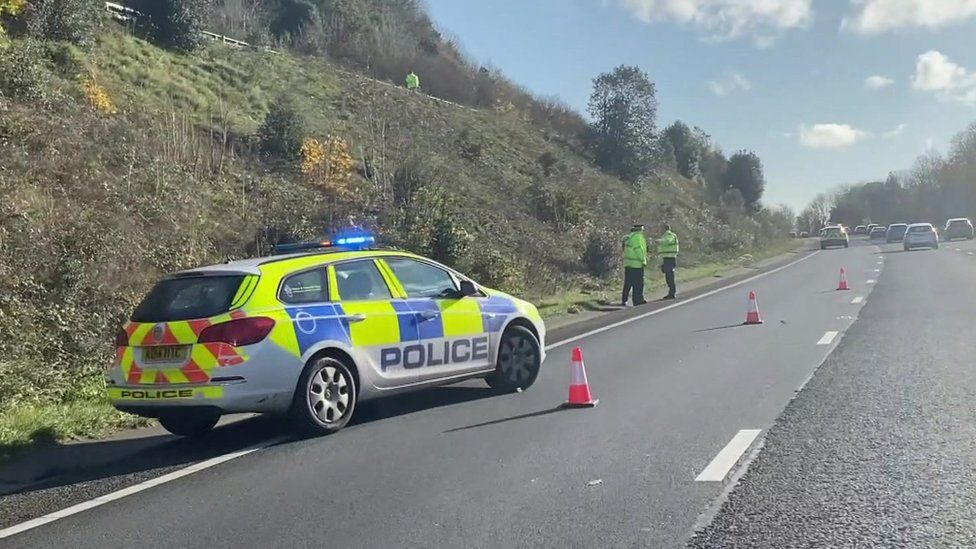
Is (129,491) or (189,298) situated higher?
(189,298)

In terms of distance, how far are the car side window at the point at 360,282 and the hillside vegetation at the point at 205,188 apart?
2.49 m

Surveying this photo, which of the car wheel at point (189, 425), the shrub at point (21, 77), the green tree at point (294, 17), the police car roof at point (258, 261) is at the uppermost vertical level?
the green tree at point (294, 17)

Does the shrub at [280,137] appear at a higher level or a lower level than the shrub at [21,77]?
lower

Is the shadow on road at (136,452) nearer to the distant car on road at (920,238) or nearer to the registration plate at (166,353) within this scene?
the registration plate at (166,353)

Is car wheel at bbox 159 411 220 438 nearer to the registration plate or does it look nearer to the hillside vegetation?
the registration plate

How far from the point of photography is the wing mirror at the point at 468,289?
10.1 m

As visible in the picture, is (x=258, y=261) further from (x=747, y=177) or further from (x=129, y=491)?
(x=747, y=177)

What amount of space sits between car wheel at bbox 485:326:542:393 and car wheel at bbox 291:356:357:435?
2056mm

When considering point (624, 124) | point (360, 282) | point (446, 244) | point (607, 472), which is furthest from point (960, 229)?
point (607, 472)

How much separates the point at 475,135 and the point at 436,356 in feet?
108

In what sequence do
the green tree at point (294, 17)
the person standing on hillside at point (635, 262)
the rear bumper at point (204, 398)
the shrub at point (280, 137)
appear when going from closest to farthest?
the rear bumper at point (204, 398) → the person standing on hillside at point (635, 262) → the shrub at point (280, 137) → the green tree at point (294, 17)

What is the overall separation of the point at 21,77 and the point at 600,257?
58.3 feet

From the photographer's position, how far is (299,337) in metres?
8.32

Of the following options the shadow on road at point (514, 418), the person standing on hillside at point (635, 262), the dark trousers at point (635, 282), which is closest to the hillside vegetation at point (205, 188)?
the dark trousers at point (635, 282)
